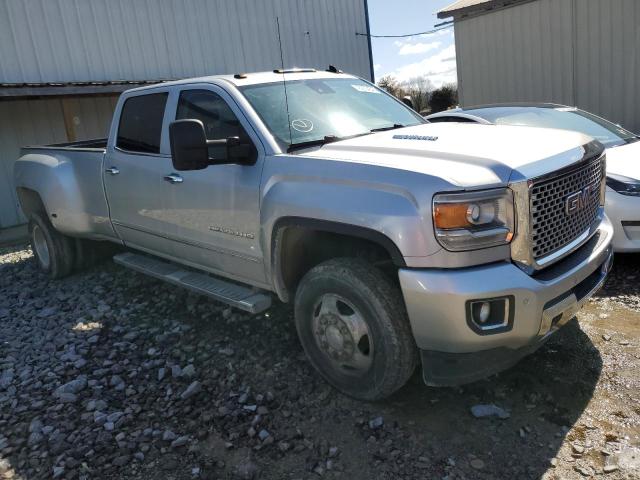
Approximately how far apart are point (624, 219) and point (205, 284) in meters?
3.51

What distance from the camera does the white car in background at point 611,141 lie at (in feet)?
15.4

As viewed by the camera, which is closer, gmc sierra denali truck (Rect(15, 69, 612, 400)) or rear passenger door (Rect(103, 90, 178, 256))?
gmc sierra denali truck (Rect(15, 69, 612, 400))

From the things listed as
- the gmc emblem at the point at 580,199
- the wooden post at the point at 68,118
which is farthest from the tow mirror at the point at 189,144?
the wooden post at the point at 68,118

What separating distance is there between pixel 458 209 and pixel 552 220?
24.6 inches

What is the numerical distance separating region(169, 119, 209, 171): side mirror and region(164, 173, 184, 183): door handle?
878 mm

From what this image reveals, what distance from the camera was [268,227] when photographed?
11.2 ft

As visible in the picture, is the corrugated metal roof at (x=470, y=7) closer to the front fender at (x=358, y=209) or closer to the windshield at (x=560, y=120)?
the windshield at (x=560, y=120)

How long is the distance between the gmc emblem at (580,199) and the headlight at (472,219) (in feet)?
1.80

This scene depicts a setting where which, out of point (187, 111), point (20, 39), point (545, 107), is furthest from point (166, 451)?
point (20, 39)

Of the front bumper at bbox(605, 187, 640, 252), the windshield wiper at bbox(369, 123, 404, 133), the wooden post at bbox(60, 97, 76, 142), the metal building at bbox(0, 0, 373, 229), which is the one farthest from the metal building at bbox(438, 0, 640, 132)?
the wooden post at bbox(60, 97, 76, 142)

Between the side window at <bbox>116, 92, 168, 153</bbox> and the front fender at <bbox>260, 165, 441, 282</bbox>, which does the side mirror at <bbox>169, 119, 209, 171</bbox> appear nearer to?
the front fender at <bbox>260, 165, 441, 282</bbox>

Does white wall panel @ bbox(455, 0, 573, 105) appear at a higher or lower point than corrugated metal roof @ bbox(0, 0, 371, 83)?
lower

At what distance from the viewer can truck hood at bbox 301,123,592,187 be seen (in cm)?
270

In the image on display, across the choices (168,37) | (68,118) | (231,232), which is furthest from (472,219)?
(168,37)
